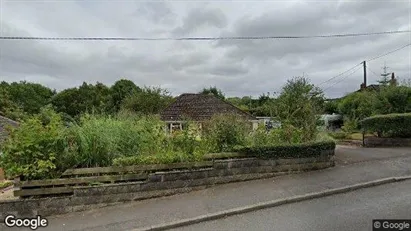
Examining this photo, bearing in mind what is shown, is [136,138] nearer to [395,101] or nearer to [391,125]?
[391,125]

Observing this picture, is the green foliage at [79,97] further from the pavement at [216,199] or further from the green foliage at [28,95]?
the pavement at [216,199]

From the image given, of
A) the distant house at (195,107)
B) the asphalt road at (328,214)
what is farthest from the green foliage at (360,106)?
the asphalt road at (328,214)

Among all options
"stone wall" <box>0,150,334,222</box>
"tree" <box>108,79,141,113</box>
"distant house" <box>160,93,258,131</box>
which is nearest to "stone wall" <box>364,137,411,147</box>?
"stone wall" <box>0,150,334,222</box>

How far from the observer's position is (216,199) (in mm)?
6461

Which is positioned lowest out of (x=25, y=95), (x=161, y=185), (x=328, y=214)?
(x=328, y=214)

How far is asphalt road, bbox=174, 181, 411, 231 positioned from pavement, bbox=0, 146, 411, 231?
0.47m

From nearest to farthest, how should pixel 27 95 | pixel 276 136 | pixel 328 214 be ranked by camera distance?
pixel 328 214
pixel 276 136
pixel 27 95

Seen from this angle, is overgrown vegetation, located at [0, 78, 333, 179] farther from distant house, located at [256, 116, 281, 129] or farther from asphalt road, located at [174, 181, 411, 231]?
asphalt road, located at [174, 181, 411, 231]

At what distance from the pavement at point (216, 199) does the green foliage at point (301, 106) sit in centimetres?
158

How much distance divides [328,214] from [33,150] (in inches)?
228

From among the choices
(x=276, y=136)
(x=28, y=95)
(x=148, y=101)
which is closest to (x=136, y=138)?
(x=276, y=136)

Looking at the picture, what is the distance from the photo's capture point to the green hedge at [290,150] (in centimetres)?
780

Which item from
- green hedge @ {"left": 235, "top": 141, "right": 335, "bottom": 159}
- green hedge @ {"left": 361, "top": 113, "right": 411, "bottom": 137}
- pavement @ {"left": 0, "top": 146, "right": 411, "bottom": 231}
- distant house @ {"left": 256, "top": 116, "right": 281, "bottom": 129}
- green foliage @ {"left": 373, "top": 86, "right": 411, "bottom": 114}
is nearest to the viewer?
pavement @ {"left": 0, "top": 146, "right": 411, "bottom": 231}

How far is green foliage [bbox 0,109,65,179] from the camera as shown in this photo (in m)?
6.12
